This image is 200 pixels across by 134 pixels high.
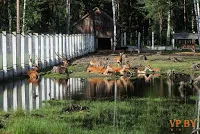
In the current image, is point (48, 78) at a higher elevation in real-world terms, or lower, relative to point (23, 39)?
lower

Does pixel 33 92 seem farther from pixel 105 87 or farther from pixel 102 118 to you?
pixel 102 118

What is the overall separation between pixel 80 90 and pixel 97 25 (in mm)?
50397

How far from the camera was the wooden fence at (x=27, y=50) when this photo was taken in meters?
24.4

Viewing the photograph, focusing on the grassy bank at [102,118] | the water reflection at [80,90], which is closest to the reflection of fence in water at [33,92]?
the water reflection at [80,90]

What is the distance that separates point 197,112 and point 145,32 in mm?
79307

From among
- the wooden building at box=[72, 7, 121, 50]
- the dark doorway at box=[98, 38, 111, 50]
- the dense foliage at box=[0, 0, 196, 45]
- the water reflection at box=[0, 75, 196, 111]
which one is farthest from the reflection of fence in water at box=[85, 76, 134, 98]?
the dense foliage at box=[0, 0, 196, 45]

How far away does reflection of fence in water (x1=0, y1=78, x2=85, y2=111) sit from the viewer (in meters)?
15.5

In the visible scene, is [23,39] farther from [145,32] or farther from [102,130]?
[145,32]

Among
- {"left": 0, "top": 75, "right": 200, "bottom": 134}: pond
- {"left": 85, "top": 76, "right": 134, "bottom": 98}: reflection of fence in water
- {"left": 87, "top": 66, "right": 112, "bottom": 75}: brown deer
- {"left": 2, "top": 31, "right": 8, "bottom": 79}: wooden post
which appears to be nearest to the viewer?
{"left": 0, "top": 75, "right": 200, "bottom": 134}: pond

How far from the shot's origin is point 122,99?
1659cm

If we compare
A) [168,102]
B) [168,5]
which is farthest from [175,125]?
[168,5]

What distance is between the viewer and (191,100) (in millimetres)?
16406

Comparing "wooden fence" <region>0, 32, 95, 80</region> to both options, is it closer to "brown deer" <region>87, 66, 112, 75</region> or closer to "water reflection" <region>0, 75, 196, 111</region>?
"water reflection" <region>0, 75, 196, 111</region>

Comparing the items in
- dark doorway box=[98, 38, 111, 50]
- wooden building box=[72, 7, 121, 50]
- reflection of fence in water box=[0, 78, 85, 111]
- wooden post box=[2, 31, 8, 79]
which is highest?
wooden building box=[72, 7, 121, 50]
